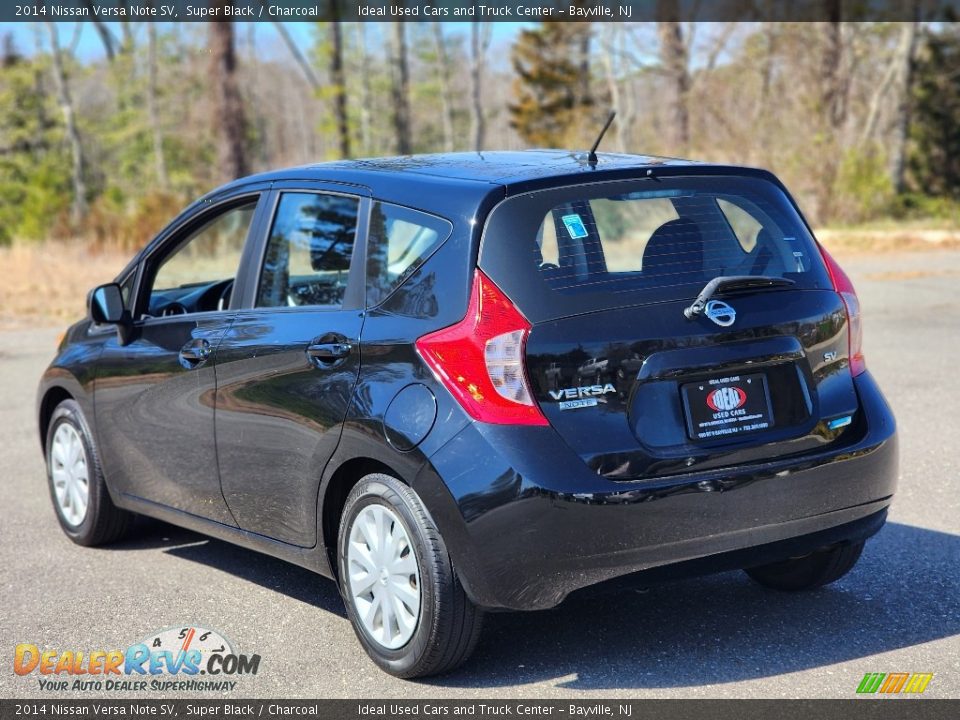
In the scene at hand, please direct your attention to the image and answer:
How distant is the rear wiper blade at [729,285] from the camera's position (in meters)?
4.14

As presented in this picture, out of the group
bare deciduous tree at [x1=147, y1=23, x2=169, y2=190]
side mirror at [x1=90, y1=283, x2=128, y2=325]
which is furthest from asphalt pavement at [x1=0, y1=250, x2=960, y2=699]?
bare deciduous tree at [x1=147, y1=23, x2=169, y2=190]

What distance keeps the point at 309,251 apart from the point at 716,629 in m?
2.11

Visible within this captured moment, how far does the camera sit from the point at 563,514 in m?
3.83

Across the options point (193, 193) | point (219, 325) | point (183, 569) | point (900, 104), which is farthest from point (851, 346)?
point (193, 193)

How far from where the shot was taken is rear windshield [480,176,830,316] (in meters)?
4.07

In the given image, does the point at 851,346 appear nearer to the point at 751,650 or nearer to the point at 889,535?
the point at 751,650

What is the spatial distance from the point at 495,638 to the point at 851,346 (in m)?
1.66

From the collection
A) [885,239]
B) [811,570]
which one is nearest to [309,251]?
[811,570]

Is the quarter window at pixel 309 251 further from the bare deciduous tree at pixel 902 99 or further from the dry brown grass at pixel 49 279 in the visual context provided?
the bare deciduous tree at pixel 902 99

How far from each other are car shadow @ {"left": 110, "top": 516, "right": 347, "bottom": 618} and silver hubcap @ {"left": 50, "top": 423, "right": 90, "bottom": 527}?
0.87ft

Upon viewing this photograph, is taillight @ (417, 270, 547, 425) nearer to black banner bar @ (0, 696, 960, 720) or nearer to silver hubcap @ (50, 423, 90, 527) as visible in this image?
black banner bar @ (0, 696, 960, 720)

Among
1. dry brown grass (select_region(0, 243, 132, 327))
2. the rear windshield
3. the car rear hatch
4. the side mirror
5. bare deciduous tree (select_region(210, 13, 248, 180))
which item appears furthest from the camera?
bare deciduous tree (select_region(210, 13, 248, 180))

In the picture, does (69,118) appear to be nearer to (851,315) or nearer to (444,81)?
(444,81)

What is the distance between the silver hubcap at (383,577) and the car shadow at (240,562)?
0.70m
